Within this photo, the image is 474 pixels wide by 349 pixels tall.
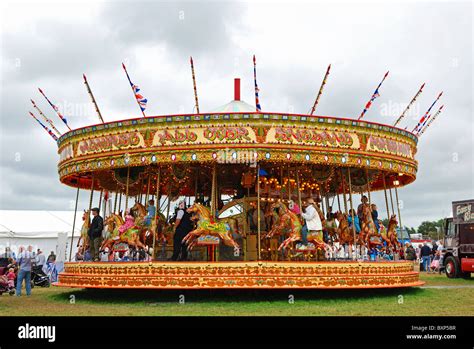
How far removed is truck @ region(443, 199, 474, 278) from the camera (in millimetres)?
25031

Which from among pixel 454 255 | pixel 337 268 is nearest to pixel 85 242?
pixel 337 268

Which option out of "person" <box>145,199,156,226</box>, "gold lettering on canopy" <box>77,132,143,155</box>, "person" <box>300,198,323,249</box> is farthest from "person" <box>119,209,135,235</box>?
"person" <box>300,198,323,249</box>

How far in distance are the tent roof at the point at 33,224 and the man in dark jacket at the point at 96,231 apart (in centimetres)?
1317

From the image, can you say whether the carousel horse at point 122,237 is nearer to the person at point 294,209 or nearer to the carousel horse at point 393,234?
the person at point 294,209

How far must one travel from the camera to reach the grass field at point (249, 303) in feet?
40.5

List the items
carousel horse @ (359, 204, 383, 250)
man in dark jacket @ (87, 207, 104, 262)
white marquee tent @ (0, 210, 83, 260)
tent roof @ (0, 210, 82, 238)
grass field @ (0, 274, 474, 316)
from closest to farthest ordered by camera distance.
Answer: grass field @ (0, 274, 474, 316)
carousel horse @ (359, 204, 383, 250)
man in dark jacket @ (87, 207, 104, 262)
white marquee tent @ (0, 210, 83, 260)
tent roof @ (0, 210, 82, 238)

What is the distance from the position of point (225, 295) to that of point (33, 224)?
19040 mm

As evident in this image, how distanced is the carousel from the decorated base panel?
3 centimetres

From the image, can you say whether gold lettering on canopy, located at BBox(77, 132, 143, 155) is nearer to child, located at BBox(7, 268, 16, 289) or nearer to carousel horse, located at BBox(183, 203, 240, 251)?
carousel horse, located at BBox(183, 203, 240, 251)

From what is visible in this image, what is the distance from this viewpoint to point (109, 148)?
52.6 feet

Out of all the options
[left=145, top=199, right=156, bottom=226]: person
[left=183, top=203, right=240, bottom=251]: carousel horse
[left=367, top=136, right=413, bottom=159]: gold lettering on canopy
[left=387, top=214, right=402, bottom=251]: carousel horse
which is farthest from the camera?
[left=387, top=214, right=402, bottom=251]: carousel horse

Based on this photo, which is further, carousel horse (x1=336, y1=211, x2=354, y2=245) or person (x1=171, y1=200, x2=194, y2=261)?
carousel horse (x1=336, y1=211, x2=354, y2=245)

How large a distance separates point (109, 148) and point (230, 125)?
3.87m

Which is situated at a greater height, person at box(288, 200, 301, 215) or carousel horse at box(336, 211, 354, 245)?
person at box(288, 200, 301, 215)
